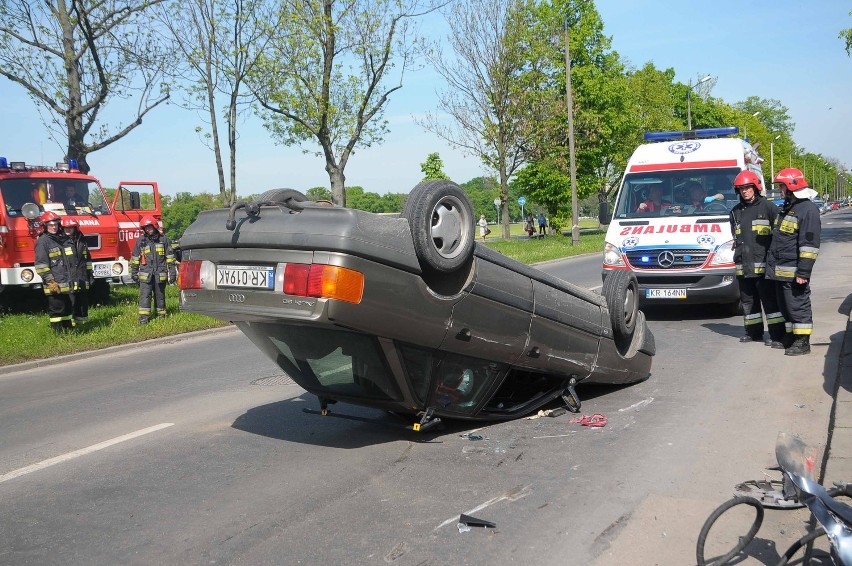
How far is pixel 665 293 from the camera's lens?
1136 centimetres

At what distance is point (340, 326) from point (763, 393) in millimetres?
4387

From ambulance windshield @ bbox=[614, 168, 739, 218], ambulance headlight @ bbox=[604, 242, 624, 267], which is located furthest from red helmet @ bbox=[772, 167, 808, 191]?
ambulance headlight @ bbox=[604, 242, 624, 267]

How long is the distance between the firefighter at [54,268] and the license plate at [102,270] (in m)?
2.97

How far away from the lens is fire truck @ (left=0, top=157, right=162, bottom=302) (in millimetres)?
14680

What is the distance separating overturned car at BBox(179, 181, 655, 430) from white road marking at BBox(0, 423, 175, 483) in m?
1.66

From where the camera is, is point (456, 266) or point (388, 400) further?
point (388, 400)

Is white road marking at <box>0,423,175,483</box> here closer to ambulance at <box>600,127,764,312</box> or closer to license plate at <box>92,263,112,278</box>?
ambulance at <box>600,127,764,312</box>

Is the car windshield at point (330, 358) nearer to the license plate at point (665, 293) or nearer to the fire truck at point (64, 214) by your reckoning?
the license plate at point (665, 293)

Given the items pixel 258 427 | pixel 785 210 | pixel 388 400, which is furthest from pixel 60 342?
pixel 785 210

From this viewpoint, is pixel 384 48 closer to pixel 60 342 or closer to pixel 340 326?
pixel 60 342

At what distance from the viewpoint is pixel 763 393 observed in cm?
719

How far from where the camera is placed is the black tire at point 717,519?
3297 mm

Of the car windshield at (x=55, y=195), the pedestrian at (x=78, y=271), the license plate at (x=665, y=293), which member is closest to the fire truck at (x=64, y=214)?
the car windshield at (x=55, y=195)

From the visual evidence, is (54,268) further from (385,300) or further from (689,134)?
(689,134)
